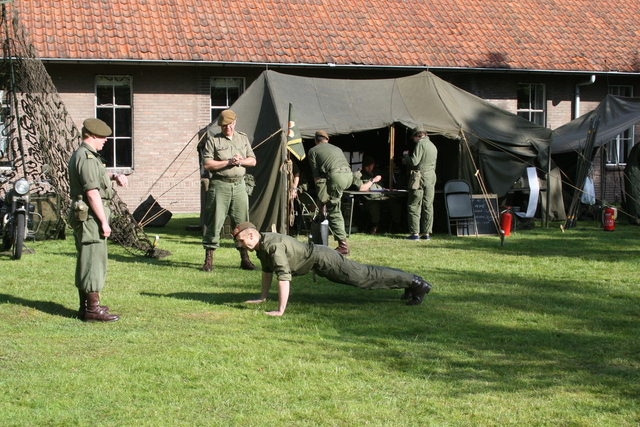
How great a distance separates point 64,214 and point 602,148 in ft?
32.3

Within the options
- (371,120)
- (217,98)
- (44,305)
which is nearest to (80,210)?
(44,305)

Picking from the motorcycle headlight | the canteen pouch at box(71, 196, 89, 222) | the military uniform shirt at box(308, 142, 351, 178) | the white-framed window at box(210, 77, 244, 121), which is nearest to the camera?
the canteen pouch at box(71, 196, 89, 222)

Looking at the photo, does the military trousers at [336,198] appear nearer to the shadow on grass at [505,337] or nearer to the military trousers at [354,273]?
the shadow on grass at [505,337]

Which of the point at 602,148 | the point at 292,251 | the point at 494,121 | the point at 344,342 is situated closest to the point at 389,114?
the point at 494,121

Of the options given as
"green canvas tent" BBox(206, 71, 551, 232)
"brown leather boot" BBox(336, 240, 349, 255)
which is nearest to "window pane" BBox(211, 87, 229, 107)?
"green canvas tent" BBox(206, 71, 551, 232)

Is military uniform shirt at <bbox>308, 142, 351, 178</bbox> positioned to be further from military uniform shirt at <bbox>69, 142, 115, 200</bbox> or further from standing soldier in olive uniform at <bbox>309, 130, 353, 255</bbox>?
military uniform shirt at <bbox>69, 142, 115, 200</bbox>

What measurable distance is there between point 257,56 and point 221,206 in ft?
31.2

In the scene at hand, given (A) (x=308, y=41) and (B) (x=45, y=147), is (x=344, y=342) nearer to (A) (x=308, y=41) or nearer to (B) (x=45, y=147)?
(B) (x=45, y=147)

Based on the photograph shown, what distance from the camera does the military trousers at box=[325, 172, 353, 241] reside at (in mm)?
10966

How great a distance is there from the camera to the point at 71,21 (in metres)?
17.7

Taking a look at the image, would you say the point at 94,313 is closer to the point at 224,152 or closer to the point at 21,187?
the point at 224,152

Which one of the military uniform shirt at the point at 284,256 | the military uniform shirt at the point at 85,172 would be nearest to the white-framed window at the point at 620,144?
the military uniform shirt at the point at 284,256

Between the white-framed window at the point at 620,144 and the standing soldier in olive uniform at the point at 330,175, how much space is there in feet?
39.9

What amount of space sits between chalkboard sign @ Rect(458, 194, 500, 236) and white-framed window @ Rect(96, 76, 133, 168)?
8600mm
